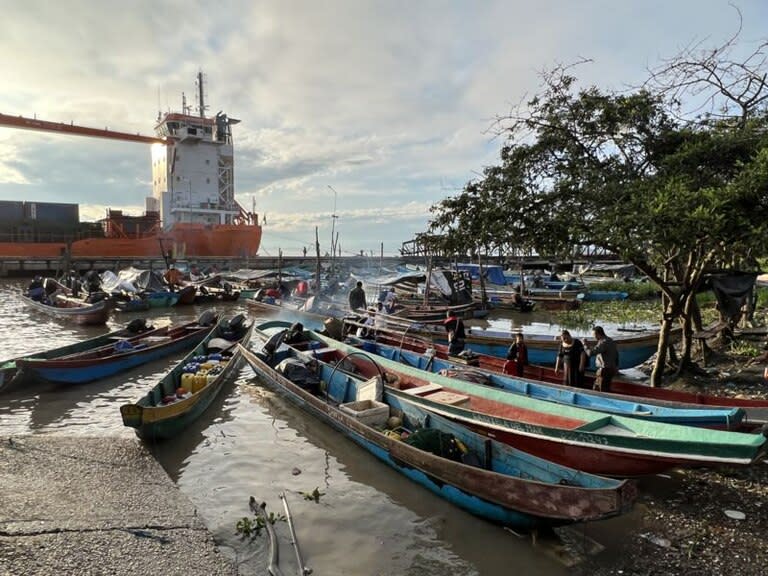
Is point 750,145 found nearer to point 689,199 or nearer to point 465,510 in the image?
point 689,199

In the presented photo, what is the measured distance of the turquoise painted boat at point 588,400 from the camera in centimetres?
635

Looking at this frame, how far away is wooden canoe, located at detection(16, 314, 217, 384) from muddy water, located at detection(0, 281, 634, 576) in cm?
39

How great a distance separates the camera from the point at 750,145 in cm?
828

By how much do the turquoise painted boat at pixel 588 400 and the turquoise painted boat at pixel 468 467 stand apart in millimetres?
1711

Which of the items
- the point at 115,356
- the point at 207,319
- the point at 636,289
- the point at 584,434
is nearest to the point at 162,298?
the point at 207,319

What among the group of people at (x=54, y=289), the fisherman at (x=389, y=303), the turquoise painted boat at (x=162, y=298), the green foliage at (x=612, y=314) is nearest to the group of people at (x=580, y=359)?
the fisherman at (x=389, y=303)

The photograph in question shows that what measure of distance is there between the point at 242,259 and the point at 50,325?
29.8m

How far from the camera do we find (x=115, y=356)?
41.1ft

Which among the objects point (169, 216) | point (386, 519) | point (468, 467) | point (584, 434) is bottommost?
point (386, 519)

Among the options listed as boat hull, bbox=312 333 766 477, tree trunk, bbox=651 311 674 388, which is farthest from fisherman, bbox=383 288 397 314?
boat hull, bbox=312 333 766 477

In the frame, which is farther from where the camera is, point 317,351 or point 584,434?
point 317,351

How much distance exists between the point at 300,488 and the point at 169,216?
49.5m

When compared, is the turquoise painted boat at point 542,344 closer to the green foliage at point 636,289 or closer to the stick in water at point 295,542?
the stick in water at point 295,542

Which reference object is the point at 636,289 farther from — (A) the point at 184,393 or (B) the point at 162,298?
(A) the point at 184,393
